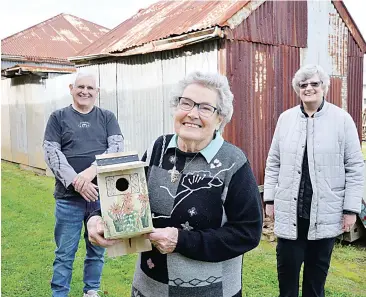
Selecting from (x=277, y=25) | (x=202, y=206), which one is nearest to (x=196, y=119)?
(x=202, y=206)

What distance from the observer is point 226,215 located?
190cm

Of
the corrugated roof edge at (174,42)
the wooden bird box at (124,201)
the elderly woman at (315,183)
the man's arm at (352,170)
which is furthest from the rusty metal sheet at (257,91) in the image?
the wooden bird box at (124,201)

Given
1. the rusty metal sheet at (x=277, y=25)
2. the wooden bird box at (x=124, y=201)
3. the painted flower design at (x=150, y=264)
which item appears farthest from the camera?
the rusty metal sheet at (x=277, y=25)

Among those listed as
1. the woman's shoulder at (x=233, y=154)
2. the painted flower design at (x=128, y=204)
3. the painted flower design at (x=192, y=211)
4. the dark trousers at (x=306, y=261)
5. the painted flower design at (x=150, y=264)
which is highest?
the woman's shoulder at (x=233, y=154)

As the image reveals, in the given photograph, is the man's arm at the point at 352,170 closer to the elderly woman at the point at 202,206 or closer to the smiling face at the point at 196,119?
the elderly woman at the point at 202,206

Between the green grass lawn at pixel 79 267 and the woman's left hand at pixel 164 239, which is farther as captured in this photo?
the green grass lawn at pixel 79 267

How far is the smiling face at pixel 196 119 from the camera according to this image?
1903 millimetres

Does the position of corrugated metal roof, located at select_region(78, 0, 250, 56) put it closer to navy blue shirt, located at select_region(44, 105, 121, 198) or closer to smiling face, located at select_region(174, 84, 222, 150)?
navy blue shirt, located at select_region(44, 105, 121, 198)

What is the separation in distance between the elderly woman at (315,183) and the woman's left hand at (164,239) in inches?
58.5

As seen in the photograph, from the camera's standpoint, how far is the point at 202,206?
6.09 feet

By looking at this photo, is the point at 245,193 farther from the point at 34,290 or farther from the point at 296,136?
the point at 34,290

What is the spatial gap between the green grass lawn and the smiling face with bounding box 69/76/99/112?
1.83 m

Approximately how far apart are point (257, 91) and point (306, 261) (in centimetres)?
354

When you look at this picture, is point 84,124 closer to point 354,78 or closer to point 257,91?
point 257,91
